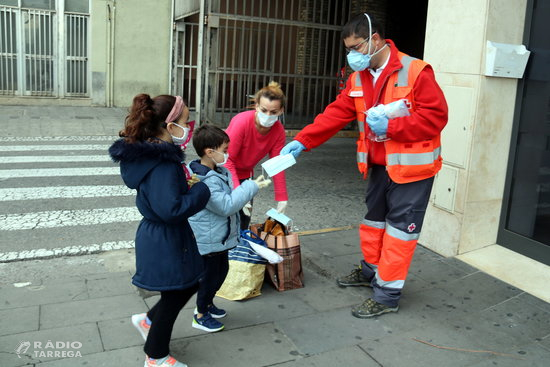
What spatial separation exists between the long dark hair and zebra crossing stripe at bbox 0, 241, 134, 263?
8.31 ft

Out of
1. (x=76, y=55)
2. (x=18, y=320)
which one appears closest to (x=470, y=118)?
(x=18, y=320)

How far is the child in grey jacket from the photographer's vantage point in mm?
3271

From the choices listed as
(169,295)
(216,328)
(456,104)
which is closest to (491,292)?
(456,104)

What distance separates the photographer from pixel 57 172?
8039 millimetres

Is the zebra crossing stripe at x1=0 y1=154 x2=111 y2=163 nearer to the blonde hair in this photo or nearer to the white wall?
the blonde hair

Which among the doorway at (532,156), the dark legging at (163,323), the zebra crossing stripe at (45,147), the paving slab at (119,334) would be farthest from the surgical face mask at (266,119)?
the zebra crossing stripe at (45,147)

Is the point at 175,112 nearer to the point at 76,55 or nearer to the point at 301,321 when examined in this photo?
the point at 301,321

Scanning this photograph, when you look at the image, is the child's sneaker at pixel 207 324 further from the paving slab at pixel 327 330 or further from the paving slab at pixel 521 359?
the paving slab at pixel 521 359

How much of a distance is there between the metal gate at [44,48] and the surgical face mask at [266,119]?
12353 mm

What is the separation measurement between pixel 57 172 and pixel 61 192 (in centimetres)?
111

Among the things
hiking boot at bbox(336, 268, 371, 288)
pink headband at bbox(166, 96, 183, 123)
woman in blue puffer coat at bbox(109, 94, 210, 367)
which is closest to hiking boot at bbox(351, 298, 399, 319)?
hiking boot at bbox(336, 268, 371, 288)

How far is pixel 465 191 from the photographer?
15.8 feet

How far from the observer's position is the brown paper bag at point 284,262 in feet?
13.8

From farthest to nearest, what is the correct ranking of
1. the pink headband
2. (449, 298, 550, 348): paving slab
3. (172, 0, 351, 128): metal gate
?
(172, 0, 351, 128): metal gate, (449, 298, 550, 348): paving slab, the pink headband
